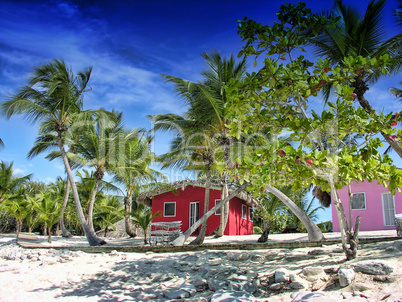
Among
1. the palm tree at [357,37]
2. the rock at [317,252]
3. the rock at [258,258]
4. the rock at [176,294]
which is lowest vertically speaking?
the rock at [176,294]

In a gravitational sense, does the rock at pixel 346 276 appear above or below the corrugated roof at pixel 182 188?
below

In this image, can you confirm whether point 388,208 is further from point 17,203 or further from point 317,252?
point 17,203

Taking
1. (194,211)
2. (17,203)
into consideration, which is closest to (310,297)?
(194,211)

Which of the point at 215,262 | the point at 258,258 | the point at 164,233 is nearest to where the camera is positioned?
the point at 258,258

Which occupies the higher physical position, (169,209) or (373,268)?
(169,209)

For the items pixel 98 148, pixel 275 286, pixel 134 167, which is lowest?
pixel 275 286

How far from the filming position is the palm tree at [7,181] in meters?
22.9

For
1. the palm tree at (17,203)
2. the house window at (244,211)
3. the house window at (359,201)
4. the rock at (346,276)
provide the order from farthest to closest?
1. the palm tree at (17,203)
2. the house window at (244,211)
3. the house window at (359,201)
4. the rock at (346,276)

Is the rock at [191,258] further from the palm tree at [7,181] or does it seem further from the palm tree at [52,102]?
the palm tree at [7,181]

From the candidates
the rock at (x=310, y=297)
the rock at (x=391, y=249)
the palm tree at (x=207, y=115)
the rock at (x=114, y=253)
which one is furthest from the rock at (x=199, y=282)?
the palm tree at (x=207, y=115)

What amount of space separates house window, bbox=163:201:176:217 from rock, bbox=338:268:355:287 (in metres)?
14.9

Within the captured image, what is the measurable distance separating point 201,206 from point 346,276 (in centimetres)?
1392

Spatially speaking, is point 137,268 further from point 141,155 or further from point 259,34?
point 141,155

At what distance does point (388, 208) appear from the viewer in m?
14.3
